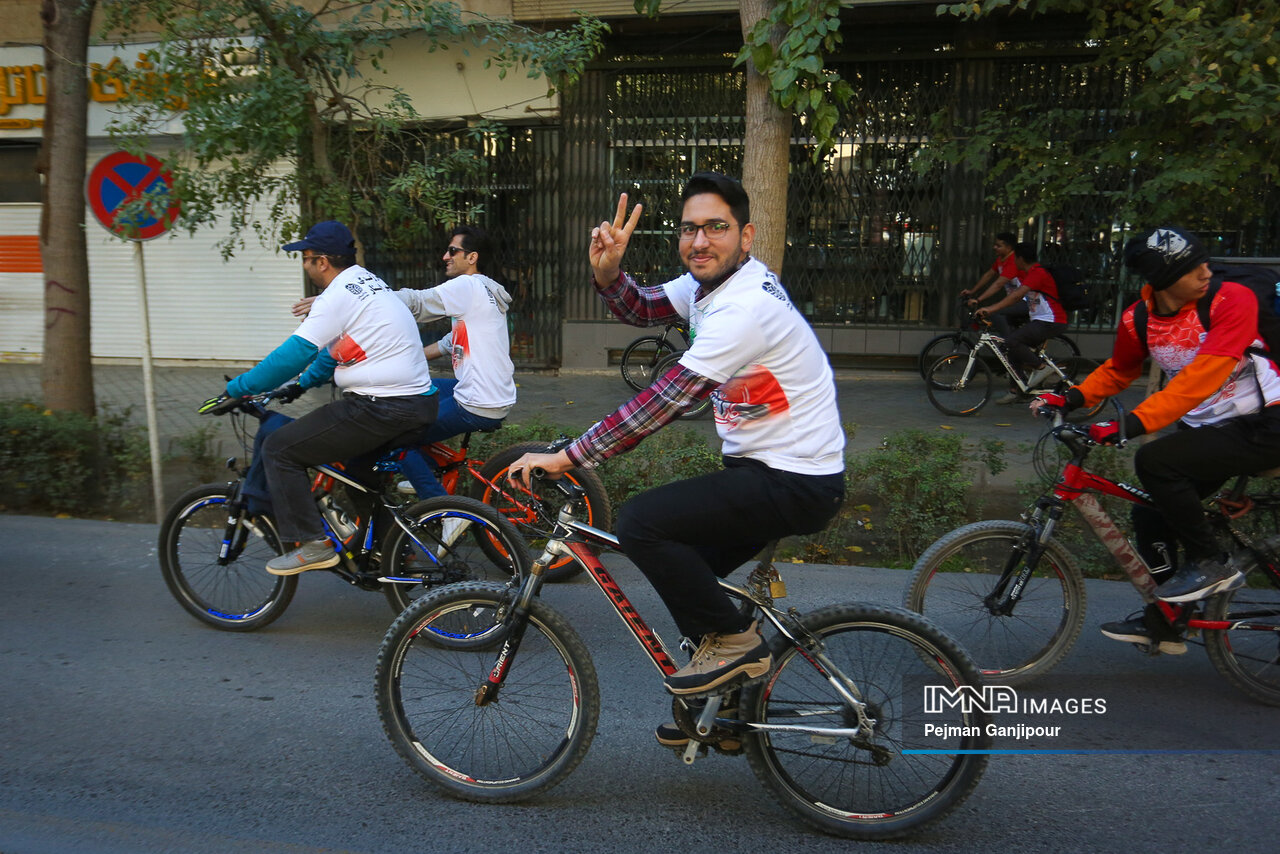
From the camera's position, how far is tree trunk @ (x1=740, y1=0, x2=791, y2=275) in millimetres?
6578

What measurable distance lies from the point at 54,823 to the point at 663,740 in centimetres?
200

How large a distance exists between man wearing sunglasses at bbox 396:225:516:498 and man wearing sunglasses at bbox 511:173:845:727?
264cm

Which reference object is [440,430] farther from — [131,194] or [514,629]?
[131,194]

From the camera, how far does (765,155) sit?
665cm

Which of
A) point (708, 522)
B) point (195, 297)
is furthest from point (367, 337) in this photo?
point (195, 297)

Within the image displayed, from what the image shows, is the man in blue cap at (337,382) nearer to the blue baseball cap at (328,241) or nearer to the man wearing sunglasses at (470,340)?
the blue baseball cap at (328,241)

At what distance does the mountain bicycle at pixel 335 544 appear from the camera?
15.1ft

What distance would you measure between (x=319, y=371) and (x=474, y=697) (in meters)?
2.51

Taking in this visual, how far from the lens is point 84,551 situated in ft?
20.0

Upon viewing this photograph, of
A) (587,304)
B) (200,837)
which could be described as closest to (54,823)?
(200,837)

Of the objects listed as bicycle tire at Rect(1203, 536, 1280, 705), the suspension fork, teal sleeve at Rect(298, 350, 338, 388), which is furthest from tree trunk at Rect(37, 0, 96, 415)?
bicycle tire at Rect(1203, 536, 1280, 705)

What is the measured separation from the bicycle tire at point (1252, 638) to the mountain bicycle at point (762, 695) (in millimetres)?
1668

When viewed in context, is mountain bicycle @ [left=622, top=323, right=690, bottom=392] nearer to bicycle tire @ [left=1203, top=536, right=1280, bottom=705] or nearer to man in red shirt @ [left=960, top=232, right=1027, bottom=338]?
man in red shirt @ [left=960, top=232, right=1027, bottom=338]

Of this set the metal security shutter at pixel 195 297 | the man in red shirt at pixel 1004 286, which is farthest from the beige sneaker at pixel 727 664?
the metal security shutter at pixel 195 297
